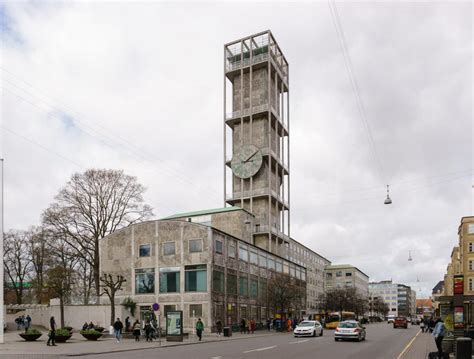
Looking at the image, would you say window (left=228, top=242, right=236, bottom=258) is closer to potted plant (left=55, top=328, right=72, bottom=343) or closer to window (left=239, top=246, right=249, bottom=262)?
window (left=239, top=246, right=249, bottom=262)

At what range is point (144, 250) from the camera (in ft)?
190

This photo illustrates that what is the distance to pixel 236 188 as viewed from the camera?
8431cm

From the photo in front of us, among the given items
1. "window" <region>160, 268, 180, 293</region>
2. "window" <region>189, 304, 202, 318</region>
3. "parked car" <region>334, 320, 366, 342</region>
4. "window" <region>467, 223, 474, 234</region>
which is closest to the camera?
"parked car" <region>334, 320, 366, 342</region>

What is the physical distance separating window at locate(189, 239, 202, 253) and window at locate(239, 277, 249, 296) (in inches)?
352

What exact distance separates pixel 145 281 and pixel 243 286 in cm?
1189

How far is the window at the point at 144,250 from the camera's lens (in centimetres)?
5747

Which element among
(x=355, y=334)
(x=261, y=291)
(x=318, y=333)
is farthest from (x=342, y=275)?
(x=355, y=334)

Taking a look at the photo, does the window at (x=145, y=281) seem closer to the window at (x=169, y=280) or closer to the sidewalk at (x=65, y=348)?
the window at (x=169, y=280)

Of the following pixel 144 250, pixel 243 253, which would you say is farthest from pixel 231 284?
pixel 144 250

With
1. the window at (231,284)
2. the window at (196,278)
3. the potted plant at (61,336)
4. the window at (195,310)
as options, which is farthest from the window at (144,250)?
the potted plant at (61,336)

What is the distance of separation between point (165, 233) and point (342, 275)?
370ft

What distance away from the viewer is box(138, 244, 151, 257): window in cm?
5747

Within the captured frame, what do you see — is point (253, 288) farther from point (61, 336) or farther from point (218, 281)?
→ point (61, 336)

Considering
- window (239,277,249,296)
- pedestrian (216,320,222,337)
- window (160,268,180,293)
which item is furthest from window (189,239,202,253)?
window (239,277,249,296)
